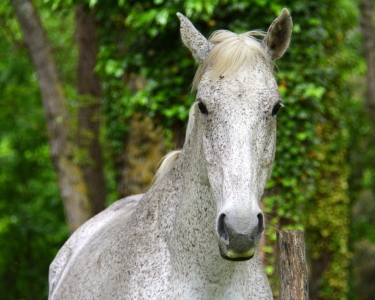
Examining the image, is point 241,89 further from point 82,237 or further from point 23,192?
point 23,192

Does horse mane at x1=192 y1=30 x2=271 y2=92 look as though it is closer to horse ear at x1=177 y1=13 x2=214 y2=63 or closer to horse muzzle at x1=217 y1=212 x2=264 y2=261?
horse ear at x1=177 y1=13 x2=214 y2=63

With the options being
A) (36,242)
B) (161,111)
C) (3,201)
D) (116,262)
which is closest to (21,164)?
(3,201)

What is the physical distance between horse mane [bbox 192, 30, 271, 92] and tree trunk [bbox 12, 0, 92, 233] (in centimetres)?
360

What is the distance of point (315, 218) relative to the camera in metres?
9.48

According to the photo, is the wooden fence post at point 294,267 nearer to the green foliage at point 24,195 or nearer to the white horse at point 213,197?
the white horse at point 213,197

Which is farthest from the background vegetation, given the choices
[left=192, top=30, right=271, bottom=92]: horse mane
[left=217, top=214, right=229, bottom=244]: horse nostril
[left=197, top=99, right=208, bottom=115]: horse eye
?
[left=217, top=214, right=229, bottom=244]: horse nostril

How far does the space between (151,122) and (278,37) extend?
3891 millimetres

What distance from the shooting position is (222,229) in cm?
212

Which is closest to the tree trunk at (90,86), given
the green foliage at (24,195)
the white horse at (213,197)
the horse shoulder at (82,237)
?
the green foliage at (24,195)

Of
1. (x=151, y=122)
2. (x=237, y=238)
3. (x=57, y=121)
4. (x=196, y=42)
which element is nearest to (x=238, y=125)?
(x=237, y=238)

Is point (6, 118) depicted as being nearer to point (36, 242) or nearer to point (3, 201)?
point (3, 201)

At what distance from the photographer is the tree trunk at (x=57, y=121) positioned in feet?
19.6

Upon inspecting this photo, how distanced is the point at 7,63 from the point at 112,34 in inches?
149

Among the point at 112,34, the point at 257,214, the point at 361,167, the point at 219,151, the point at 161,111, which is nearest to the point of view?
the point at 257,214
